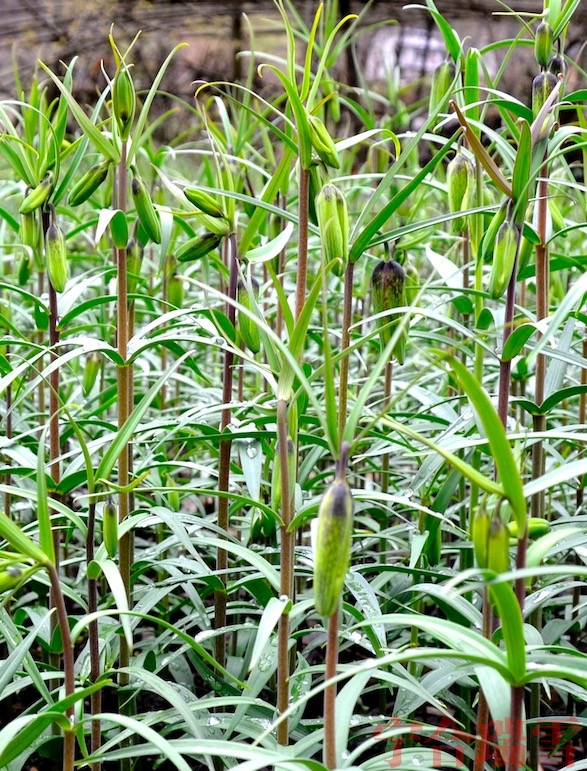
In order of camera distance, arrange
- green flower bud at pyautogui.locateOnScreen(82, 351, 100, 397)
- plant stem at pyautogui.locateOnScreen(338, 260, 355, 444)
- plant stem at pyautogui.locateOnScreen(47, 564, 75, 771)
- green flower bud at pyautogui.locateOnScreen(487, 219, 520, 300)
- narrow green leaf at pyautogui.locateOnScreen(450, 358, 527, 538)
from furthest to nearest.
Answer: green flower bud at pyautogui.locateOnScreen(82, 351, 100, 397)
plant stem at pyautogui.locateOnScreen(338, 260, 355, 444)
green flower bud at pyautogui.locateOnScreen(487, 219, 520, 300)
plant stem at pyautogui.locateOnScreen(47, 564, 75, 771)
narrow green leaf at pyautogui.locateOnScreen(450, 358, 527, 538)

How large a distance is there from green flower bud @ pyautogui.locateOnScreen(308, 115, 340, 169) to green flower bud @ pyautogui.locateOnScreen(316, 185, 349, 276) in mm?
33

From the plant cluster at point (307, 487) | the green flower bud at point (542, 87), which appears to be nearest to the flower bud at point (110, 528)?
the plant cluster at point (307, 487)

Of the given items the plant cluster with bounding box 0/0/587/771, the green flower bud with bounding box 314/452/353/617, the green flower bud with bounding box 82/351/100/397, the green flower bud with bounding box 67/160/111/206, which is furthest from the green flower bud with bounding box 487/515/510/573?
the green flower bud with bounding box 82/351/100/397

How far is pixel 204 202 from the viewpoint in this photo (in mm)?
1054

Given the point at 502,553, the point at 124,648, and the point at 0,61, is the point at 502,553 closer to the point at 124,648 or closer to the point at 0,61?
the point at 124,648

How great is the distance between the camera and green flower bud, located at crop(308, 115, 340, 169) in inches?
36.3

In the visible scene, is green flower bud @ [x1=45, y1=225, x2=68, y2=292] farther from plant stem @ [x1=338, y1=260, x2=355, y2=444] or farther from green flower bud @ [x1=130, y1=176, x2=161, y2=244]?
plant stem @ [x1=338, y1=260, x2=355, y2=444]

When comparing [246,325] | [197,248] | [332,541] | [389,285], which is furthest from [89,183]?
[332,541]

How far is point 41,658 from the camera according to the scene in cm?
144

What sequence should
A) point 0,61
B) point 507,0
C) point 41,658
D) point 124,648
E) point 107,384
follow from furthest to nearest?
point 0,61, point 507,0, point 107,384, point 41,658, point 124,648

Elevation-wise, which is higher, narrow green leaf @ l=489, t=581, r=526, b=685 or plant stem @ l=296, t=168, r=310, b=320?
plant stem @ l=296, t=168, r=310, b=320

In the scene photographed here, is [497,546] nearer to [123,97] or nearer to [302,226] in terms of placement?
[302,226]

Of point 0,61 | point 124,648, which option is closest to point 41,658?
point 124,648

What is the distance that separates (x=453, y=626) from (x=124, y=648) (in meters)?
0.58
